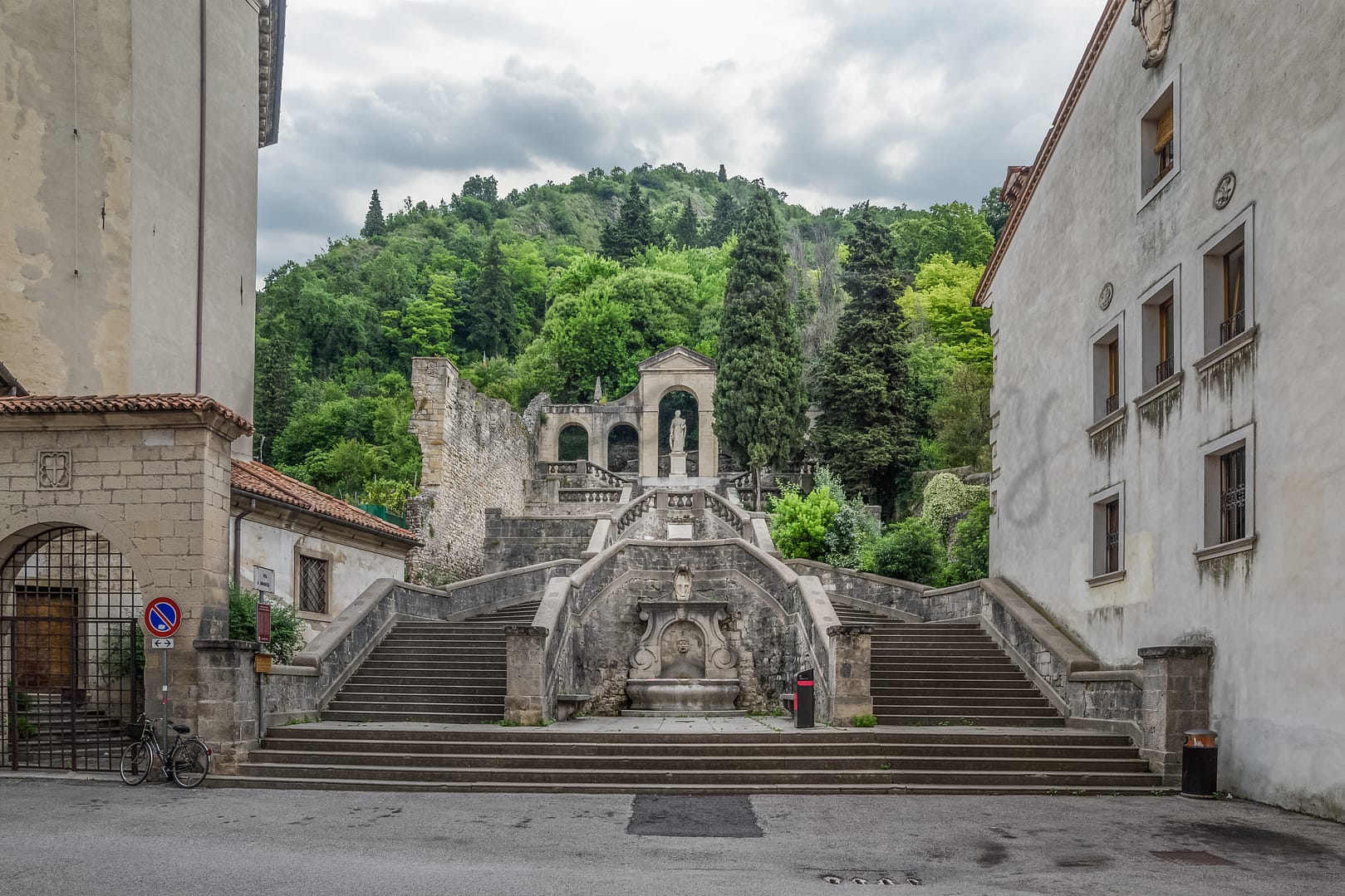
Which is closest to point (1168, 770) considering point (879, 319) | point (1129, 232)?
A: point (1129, 232)

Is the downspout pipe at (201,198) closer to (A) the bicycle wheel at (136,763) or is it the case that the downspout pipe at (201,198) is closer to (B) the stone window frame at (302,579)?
(B) the stone window frame at (302,579)

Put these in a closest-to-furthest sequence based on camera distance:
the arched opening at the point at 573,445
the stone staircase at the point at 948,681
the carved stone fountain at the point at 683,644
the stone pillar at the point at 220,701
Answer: the stone pillar at the point at 220,701 → the stone staircase at the point at 948,681 → the carved stone fountain at the point at 683,644 → the arched opening at the point at 573,445

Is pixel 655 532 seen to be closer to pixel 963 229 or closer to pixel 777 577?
pixel 777 577

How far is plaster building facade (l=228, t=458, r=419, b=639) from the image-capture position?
18.0m

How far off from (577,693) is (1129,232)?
40.0 ft

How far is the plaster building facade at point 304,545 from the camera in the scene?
18.0m

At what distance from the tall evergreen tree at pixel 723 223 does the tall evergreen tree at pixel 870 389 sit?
201 ft

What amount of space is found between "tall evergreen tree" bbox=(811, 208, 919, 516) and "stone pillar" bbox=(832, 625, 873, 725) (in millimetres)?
22683

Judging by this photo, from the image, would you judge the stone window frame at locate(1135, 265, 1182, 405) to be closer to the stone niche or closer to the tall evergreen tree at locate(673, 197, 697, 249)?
the stone niche

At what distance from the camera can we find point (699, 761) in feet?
45.6

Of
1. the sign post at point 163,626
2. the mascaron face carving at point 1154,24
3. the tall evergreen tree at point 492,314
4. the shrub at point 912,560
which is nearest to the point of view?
the sign post at point 163,626

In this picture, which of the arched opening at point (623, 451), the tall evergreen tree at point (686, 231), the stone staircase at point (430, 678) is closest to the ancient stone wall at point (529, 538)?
the stone staircase at point (430, 678)

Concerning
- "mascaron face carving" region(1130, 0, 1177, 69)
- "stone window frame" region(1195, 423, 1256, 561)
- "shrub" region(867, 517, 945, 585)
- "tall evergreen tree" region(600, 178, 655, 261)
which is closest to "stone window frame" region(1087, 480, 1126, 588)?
"stone window frame" region(1195, 423, 1256, 561)

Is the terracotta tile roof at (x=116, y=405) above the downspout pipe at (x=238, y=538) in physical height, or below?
above
